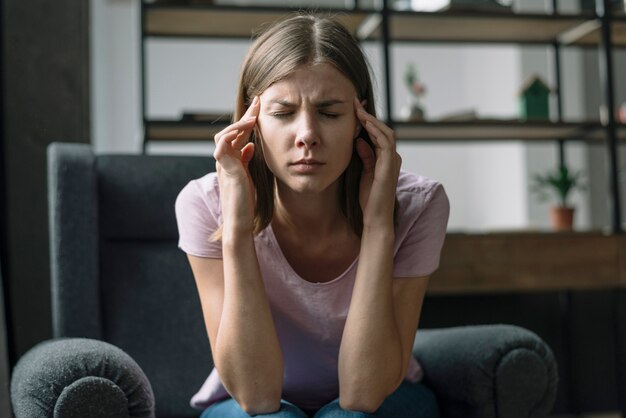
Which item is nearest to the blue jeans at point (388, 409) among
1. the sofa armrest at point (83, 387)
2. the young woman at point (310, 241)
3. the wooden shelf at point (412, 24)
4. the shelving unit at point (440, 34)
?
the young woman at point (310, 241)

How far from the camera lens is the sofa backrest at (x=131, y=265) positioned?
174 cm

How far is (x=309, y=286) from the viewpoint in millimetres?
1393

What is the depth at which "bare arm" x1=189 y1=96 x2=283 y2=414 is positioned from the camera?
4.21ft

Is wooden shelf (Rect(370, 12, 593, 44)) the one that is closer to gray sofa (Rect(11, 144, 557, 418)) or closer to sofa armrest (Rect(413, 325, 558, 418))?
gray sofa (Rect(11, 144, 557, 418))

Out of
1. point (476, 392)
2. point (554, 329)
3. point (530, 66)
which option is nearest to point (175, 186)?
point (476, 392)

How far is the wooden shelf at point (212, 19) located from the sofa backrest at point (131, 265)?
93 centimetres

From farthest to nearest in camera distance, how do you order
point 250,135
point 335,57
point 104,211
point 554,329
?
point 554,329 → point 104,211 → point 250,135 → point 335,57

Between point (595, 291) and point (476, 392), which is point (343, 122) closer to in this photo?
point (476, 392)

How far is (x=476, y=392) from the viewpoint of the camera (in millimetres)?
1414

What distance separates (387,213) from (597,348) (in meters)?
2.01

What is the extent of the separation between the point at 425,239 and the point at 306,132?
32 centimetres

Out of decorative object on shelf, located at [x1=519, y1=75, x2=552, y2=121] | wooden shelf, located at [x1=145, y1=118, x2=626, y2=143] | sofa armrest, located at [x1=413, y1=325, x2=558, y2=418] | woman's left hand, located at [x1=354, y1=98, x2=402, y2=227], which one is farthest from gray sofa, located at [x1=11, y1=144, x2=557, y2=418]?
decorative object on shelf, located at [x1=519, y1=75, x2=552, y2=121]

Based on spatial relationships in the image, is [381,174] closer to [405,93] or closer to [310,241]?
[310,241]

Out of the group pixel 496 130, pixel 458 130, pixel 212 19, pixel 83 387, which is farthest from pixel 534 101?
pixel 83 387
